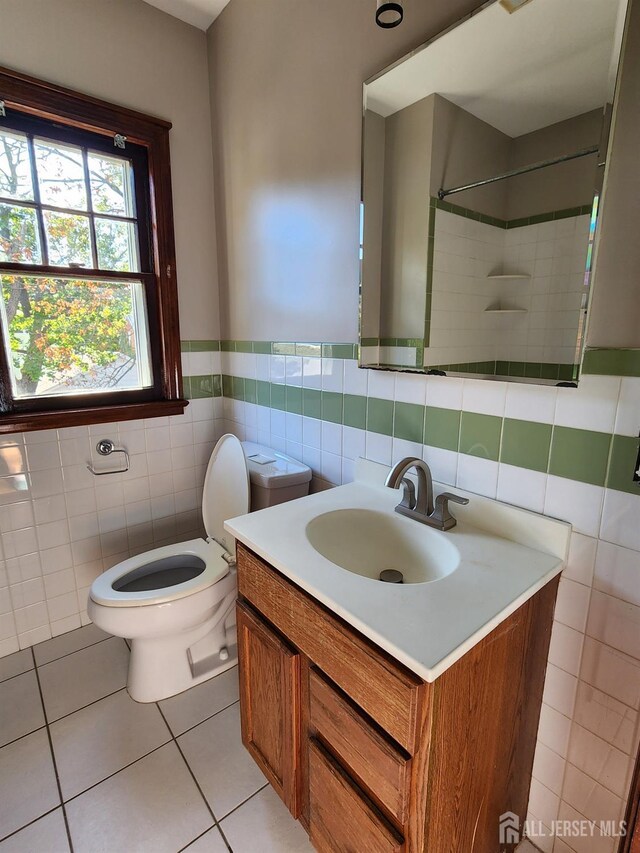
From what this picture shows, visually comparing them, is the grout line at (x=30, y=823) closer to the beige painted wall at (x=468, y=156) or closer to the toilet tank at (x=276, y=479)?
the toilet tank at (x=276, y=479)

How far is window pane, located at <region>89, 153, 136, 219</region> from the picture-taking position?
1769 millimetres

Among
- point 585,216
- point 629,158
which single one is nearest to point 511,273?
point 585,216

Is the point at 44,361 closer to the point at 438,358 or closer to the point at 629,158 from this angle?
the point at 438,358

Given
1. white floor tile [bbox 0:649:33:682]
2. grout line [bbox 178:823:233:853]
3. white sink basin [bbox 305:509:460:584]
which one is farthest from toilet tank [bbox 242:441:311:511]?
white floor tile [bbox 0:649:33:682]

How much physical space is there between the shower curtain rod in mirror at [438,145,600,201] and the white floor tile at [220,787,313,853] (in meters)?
1.83

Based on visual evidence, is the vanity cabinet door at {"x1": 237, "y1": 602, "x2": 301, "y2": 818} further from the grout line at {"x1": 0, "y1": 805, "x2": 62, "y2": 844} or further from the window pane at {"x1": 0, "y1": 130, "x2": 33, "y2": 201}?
the window pane at {"x1": 0, "y1": 130, "x2": 33, "y2": 201}

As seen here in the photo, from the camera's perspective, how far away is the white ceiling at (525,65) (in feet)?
2.81

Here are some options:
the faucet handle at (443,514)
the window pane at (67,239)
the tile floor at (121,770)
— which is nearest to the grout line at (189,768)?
the tile floor at (121,770)

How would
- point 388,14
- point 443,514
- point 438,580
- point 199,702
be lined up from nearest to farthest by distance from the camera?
point 438,580, point 388,14, point 443,514, point 199,702

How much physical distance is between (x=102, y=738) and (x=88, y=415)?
120 centimetres

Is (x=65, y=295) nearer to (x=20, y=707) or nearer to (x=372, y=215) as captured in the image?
(x=372, y=215)

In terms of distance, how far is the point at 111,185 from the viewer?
1.81 metres

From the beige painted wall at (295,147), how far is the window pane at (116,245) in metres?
0.42

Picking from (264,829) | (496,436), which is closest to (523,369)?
(496,436)
